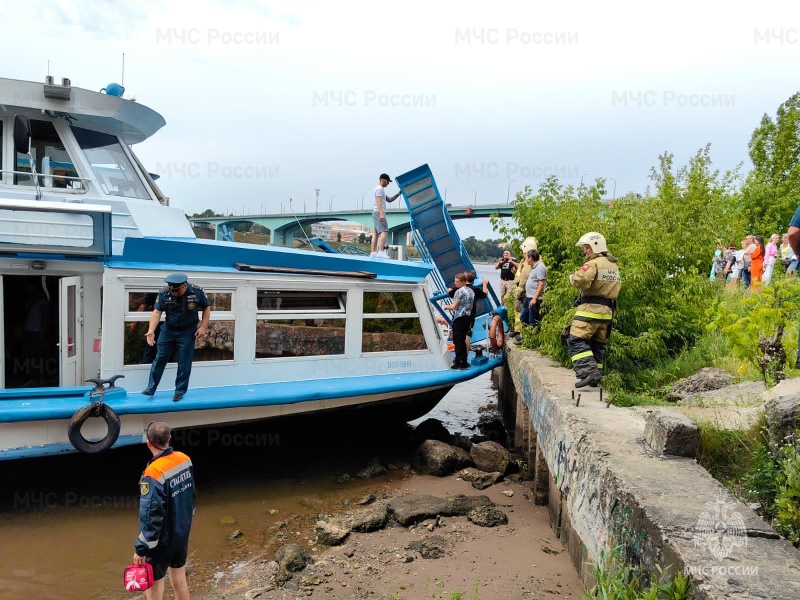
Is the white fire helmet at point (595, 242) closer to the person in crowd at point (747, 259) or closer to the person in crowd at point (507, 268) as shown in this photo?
the person in crowd at point (507, 268)

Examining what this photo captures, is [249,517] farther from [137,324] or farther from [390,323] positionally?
[390,323]

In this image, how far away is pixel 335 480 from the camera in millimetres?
7363

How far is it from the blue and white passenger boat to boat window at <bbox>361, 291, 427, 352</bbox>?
2cm

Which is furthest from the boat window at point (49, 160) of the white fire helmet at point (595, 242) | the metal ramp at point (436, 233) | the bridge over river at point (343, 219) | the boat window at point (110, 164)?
the bridge over river at point (343, 219)

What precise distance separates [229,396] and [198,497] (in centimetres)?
116

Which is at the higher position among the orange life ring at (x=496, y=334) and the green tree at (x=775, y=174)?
the green tree at (x=775, y=174)

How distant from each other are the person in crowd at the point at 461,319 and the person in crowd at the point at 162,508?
5040mm

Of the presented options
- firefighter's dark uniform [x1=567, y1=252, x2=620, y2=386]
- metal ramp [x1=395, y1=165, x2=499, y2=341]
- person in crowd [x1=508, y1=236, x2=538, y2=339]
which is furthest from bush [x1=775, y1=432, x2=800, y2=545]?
metal ramp [x1=395, y1=165, x2=499, y2=341]

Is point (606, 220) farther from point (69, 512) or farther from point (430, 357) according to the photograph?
point (69, 512)

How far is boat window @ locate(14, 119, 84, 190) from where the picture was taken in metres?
6.88

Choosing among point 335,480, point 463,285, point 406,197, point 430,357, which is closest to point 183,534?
point 335,480

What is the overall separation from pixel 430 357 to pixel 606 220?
2.84 m

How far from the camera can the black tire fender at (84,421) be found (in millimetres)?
5691

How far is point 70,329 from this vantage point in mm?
6340
